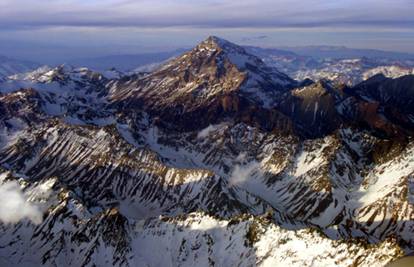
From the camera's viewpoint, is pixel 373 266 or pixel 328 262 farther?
pixel 328 262

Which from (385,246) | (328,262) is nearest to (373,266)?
(385,246)

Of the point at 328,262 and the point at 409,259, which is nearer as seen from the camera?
the point at 409,259

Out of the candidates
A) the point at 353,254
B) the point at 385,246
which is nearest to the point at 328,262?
the point at 353,254

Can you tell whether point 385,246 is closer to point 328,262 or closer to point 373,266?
point 373,266

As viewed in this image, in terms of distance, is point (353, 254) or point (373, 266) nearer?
point (373, 266)

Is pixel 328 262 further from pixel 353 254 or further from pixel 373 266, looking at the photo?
pixel 373 266

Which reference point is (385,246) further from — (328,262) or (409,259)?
(328,262)

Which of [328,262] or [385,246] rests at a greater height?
[385,246]
